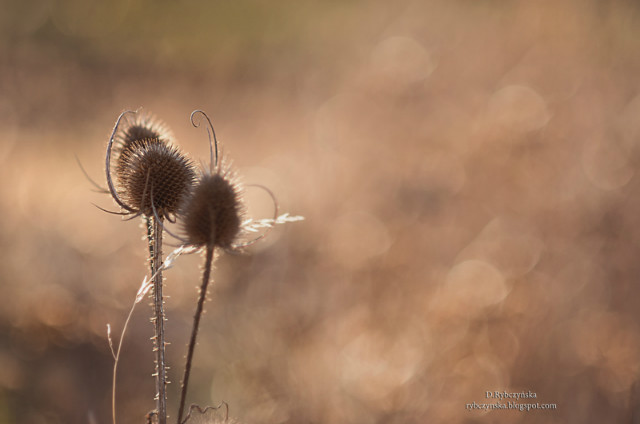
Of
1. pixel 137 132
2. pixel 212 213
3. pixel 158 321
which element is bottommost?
pixel 158 321

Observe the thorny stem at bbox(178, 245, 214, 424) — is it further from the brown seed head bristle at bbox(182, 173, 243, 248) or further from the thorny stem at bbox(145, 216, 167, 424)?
the thorny stem at bbox(145, 216, 167, 424)

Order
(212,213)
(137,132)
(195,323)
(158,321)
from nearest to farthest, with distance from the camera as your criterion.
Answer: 1. (195,323)
2. (212,213)
3. (158,321)
4. (137,132)

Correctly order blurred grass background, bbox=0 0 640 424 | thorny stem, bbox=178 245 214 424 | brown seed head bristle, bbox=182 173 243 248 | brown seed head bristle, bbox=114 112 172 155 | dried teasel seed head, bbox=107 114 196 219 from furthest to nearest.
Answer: blurred grass background, bbox=0 0 640 424
brown seed head bristle, bbox=114 112 172 155
dried teasel seed head, bbox=107 114 196 219
brown seed head bristle, bbox=182 173 243 248
thorny stem, bbox=178 245 214 424

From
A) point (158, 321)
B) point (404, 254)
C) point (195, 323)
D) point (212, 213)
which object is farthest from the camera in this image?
point (404, 254)

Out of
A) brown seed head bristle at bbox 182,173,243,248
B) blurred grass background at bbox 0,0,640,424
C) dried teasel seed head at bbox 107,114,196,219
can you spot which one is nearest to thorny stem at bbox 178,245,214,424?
brown seed head bristle at bbox 182,173,243,248

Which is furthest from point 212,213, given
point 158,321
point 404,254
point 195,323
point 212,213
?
point 404,254

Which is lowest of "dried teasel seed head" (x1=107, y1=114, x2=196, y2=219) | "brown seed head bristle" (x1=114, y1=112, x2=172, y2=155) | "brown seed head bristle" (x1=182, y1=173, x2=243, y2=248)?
"brown seed head bristle" (x1=182, y1=173, x2=243, y2=248)

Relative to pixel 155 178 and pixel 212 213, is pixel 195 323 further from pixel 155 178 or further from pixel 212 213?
pixel 155 178

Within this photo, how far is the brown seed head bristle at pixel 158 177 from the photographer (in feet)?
6.06

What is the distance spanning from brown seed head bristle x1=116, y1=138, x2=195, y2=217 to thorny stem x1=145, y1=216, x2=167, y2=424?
8cm

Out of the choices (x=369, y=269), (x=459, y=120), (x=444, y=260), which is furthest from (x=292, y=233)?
(x=459, y=120)

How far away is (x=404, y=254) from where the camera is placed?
15.9ft

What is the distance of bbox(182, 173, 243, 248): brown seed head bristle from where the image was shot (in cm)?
162

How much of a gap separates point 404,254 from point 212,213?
3496 millimetres
